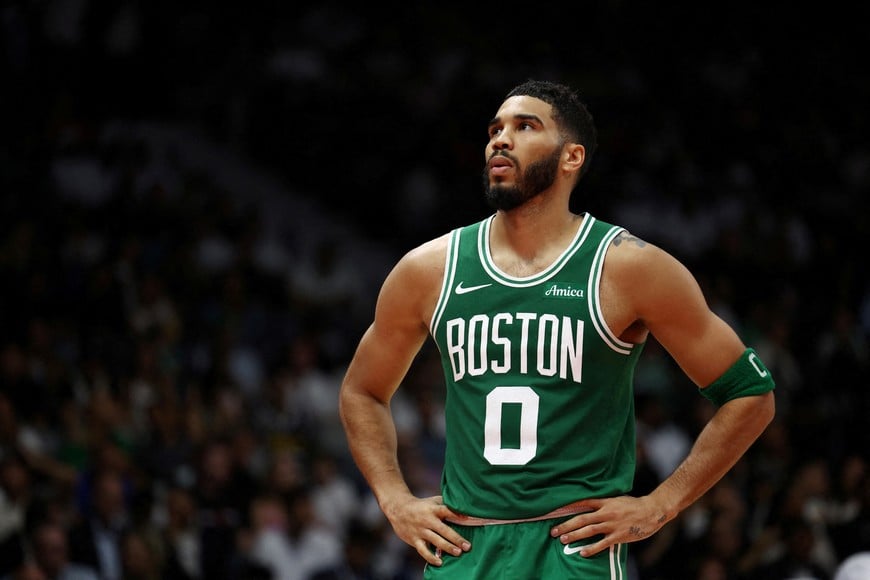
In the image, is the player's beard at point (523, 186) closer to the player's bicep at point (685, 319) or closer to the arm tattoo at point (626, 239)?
the arm tattoo at point (626, 239)

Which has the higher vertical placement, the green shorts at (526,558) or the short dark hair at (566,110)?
the short dark hair at (566,110)

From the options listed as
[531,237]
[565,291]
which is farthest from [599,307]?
[531,237]

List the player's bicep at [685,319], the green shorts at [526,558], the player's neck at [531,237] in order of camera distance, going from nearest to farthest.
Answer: the green shorts at [526,558] → the player's bicep at [685,319] → the player's neck at [531,237]

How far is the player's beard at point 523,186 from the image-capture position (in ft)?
14.0

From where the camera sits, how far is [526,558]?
157 inches

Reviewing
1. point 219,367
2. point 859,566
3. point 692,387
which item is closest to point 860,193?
point 692,387

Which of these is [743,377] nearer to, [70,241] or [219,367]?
[219,367]

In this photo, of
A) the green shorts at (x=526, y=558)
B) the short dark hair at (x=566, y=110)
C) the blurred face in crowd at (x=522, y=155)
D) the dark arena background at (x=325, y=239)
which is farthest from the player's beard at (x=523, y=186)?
the dark arena background at (x=325, y=239)

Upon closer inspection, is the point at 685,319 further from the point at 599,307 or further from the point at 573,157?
the point at 573,157

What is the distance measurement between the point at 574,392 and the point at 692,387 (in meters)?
8.46

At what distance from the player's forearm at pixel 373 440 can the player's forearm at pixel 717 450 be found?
0.91 metres

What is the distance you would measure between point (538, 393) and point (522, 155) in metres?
0.79

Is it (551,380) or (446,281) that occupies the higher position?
(446,281)

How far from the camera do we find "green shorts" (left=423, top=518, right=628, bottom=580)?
3.98 meters
